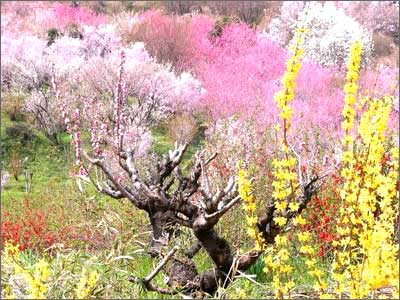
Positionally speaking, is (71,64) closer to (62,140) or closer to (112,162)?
(62,140)

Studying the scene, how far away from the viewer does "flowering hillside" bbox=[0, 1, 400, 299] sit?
3.40 metres

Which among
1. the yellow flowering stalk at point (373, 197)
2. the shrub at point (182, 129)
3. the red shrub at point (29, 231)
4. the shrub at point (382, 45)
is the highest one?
the yellow flowering stalk at point (373, 197)

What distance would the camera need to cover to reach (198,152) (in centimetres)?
805

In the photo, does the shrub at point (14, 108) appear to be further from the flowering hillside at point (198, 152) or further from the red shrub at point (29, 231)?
the red shrub at point (29, 231)

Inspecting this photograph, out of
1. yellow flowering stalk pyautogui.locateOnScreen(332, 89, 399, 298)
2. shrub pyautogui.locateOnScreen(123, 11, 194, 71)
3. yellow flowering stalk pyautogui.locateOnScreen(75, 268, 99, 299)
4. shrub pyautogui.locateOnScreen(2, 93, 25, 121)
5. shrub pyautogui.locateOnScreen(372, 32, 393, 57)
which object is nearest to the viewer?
yellow flowering stalk pyautogui.locateOnScreen(332, 89, 399, 298)

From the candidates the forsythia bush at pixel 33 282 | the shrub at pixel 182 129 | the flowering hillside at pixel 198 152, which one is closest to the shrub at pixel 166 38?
the flowering hillside at pixel 198 152

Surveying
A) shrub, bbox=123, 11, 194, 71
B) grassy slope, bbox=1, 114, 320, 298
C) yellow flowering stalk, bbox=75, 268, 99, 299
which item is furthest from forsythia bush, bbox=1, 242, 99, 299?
shrub, bbox=123, 11, 194, 71

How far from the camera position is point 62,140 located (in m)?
16.6

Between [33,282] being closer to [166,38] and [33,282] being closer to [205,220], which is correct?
[205,220]

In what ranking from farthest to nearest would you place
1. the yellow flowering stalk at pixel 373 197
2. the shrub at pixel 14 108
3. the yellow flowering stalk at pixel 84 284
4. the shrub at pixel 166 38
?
the shrub at pixel 166 38 < the shrub at pixel 14 108 < the yellow flowering stalk at pixel 84 284 < the yellow flowering stalk at pixel 373 197

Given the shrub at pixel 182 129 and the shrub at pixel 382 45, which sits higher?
the shrub at pixel 182 129

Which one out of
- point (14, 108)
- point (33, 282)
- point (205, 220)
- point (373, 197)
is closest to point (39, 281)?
point (33, 282)

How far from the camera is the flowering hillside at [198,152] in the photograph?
A: 3.40m

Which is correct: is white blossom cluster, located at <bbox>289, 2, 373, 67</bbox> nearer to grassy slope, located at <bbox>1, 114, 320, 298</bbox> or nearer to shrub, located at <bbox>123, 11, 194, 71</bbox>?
shrub, located at <bbox>123, 11, 194, 71</bbox>
